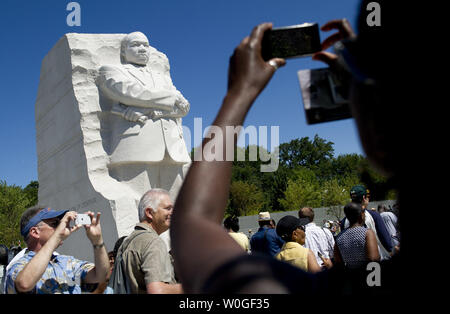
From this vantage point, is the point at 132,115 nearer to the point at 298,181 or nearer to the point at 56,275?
the point at 56,275

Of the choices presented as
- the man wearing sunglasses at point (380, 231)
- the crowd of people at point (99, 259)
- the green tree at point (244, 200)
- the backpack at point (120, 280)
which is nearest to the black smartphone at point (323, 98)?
the crowd of people at point (99, 259)

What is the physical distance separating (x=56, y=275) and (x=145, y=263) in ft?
2.15

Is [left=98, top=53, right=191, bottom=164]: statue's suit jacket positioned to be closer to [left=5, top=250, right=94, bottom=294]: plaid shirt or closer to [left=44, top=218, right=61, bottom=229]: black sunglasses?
[left=44, top=218, right=61, bottom=229]: black sunglasses

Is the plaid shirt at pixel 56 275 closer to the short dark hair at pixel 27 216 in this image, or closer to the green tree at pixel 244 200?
the short dark hair at pixel 27 216

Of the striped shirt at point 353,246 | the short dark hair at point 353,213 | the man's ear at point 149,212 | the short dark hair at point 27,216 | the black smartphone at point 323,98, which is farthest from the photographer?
the short dark hair at point 353,213

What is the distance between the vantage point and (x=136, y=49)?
23.0 feet

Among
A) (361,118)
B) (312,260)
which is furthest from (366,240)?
(361,118)

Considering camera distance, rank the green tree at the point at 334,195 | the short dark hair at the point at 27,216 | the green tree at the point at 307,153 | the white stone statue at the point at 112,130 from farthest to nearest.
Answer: the green tree at the point at 307,153 → the green tree at the point at 334,195 → the white stone statue at the point at 112,130 → the short dark hair at the point at 27,216

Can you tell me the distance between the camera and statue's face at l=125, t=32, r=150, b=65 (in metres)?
7.00

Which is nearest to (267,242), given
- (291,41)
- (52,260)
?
(52,260)

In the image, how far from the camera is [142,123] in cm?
673

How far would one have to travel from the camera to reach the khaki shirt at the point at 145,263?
8.45 ft

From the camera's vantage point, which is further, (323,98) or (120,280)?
(120,280)

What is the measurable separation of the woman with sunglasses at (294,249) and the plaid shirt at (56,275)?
1.79 metres
